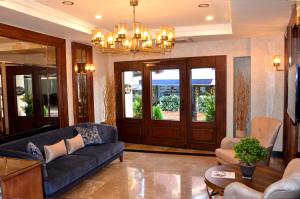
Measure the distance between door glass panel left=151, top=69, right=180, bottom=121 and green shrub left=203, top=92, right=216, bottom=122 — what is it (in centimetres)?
65

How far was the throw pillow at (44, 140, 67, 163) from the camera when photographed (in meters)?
3.85

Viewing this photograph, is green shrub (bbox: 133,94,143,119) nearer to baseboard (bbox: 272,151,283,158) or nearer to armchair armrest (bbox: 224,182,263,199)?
baseboard (bbox: 272,151,283,158)

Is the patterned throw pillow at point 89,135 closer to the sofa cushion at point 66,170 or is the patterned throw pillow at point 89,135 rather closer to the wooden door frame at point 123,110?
the sofa cushion at point 66,170

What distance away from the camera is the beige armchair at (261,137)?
4000 millimetres

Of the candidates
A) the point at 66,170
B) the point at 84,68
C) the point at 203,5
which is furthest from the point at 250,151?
the point at 84,68

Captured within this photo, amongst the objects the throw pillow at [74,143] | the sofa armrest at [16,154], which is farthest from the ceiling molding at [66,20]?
the throw pillow at [74,143]

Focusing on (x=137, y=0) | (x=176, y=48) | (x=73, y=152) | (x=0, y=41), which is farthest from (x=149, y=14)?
(x=73, y=152)

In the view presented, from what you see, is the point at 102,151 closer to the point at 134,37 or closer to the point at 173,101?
the point at 134,37

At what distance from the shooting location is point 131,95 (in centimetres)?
669

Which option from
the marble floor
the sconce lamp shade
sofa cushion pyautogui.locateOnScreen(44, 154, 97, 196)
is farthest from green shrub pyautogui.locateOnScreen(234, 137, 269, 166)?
the sconce lamp shade

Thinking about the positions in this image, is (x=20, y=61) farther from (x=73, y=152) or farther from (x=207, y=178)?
(x=207, y=178)

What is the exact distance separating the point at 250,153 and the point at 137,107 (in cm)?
405

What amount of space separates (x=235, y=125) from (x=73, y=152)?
11.4 ft

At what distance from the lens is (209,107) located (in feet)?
19.5
